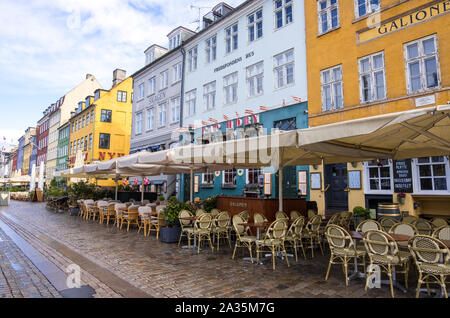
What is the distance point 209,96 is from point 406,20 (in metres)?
11.3

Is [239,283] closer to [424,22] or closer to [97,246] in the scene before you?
[97,246]

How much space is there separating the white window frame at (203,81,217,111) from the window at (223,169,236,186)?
4363 millimetres

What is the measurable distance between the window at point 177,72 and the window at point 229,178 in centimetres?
883

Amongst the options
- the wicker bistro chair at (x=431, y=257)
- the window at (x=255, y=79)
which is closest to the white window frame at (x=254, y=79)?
the window at (x=255, y=79)

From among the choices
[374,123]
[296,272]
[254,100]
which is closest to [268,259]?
[296,272]

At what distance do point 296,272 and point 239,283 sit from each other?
1.31m

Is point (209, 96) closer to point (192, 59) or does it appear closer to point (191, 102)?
point (191, 102)

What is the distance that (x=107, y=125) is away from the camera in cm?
3403

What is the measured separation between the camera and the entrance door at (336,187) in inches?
505

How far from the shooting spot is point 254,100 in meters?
15.8

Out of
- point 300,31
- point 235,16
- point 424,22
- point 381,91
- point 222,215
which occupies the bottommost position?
point 222,215

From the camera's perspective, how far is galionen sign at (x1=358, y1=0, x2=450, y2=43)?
9.90m

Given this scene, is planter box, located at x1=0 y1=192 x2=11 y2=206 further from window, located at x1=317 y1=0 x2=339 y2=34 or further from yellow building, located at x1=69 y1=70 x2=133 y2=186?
window, located at x1=317 y1=0 x2=339 y2=34

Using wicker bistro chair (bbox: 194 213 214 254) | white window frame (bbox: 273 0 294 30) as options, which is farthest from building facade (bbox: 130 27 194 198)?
wicker bistro chair (bbox: 194 213 214 254)
